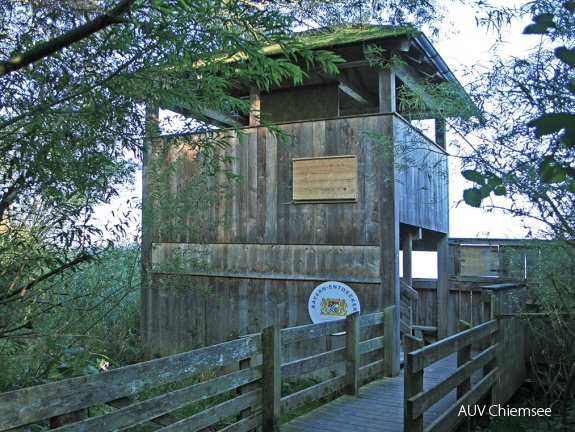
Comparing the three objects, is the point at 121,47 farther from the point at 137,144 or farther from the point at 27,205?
the point at 27,205

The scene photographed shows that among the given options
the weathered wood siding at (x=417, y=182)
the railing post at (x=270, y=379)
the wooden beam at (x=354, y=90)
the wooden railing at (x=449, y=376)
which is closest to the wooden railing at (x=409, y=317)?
the weathered wood siding at (x=417, y=182)

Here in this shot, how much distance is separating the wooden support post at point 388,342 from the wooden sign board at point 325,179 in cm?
203

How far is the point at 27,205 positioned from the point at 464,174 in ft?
14.2

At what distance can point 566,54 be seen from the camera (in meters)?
1.02

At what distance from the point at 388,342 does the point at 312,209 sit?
103 inches

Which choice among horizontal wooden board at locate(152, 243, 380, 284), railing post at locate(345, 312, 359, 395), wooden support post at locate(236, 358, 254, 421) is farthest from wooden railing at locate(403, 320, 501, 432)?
horizontal wooden board at locate(152, 243, 380, 284)

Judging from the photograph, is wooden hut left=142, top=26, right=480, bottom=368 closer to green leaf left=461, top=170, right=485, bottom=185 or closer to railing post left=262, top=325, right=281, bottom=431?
railing post left=262, top=325, right=281, bottom=431

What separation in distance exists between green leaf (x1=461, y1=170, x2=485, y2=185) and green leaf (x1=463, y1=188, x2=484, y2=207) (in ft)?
0.07

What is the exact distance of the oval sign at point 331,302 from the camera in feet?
30.8

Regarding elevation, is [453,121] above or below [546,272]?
above

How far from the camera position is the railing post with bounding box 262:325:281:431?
5.42 metres

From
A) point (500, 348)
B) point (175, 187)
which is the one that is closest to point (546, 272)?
point (500, 348)

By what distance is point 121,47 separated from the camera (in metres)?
4.49

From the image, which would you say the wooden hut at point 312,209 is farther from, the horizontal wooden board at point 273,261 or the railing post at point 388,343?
the railing post at point 388,343
